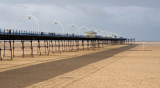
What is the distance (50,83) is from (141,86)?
4.22 m

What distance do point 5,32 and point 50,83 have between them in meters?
16.3

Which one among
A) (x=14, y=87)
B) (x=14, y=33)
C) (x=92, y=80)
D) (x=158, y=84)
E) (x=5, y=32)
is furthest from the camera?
(x=14, y=33)

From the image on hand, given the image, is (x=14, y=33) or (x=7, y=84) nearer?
(x=7, y=84)

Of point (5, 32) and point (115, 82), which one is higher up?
point (5, 32)

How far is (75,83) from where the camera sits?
13.7 m

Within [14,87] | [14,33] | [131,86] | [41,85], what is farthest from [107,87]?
[14,33]

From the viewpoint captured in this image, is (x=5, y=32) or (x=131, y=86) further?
(x=5, y=32)

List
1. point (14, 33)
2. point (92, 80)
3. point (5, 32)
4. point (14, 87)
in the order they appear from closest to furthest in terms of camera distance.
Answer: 1. point (14, 87)
2. point (92, 80)
3. point (5, 32)
4. point (14, 33)

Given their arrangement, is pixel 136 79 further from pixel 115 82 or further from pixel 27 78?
pixel 27 78

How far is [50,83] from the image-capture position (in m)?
13.6

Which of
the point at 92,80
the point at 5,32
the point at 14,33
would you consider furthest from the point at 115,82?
the point at 14,33

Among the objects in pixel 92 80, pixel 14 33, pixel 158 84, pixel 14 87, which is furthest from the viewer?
pixel 14 33

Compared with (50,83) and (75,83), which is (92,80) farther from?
(50,83)

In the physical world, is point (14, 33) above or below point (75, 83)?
above
